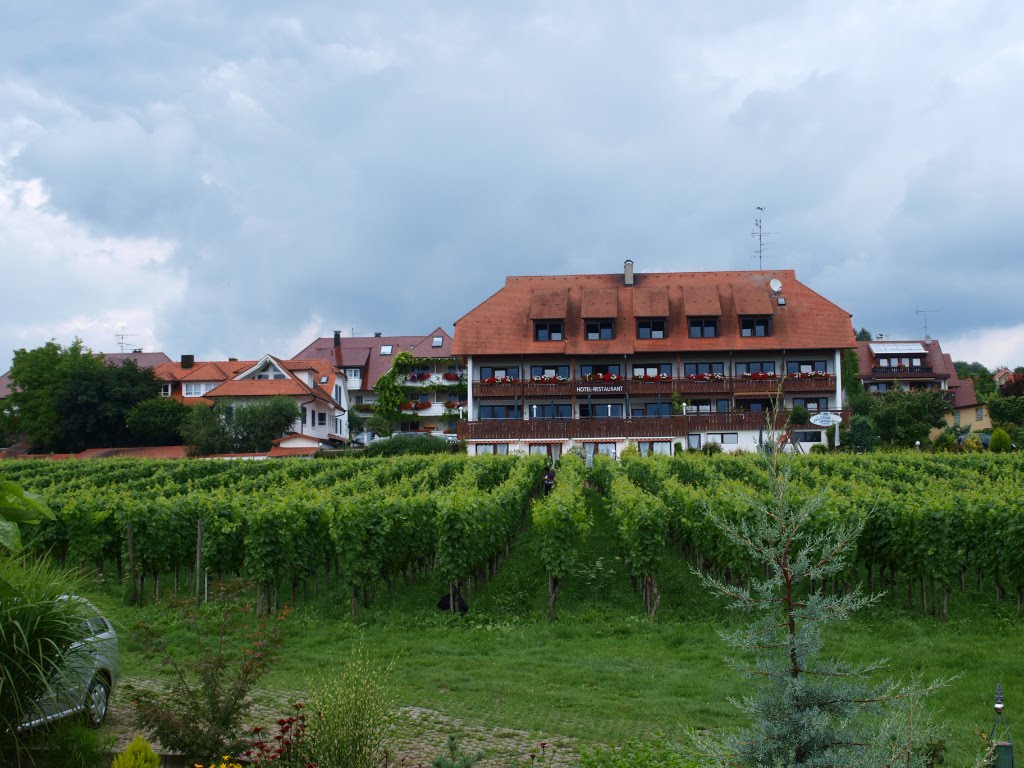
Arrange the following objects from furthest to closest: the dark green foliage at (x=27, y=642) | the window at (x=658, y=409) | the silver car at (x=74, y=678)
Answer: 1. the window at (x=658, y=409)
2. the silver car at (x=74, y=678)
3. the dark green foliage at (x=27, y=642)

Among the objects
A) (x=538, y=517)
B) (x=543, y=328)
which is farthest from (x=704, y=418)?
(x=538, y=517)

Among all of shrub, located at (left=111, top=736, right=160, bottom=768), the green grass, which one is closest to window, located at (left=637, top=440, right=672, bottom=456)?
the green grass

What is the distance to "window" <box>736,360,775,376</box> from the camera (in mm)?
55344

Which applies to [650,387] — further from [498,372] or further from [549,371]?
[498,372]

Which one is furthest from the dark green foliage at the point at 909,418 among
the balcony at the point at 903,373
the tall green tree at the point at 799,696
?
the tall green tree at the point at 799,696

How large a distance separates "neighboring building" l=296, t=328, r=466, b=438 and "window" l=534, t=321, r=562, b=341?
23.1 ft

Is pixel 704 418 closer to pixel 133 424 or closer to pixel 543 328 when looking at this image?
pixel 543 328

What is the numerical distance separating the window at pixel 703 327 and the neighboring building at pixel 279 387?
86.8 feet

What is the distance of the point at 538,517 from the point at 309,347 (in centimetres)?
6843

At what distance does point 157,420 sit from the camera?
6134 cm

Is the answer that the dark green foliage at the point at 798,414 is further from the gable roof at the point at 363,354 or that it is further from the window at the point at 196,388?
the window at the point at 196,388

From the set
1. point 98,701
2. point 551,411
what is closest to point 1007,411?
point 551,411

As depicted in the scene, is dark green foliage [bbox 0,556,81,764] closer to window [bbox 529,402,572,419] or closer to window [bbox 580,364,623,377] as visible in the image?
window [bbox 529,402,572,419]

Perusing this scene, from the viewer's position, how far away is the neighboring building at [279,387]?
64.9 metres
